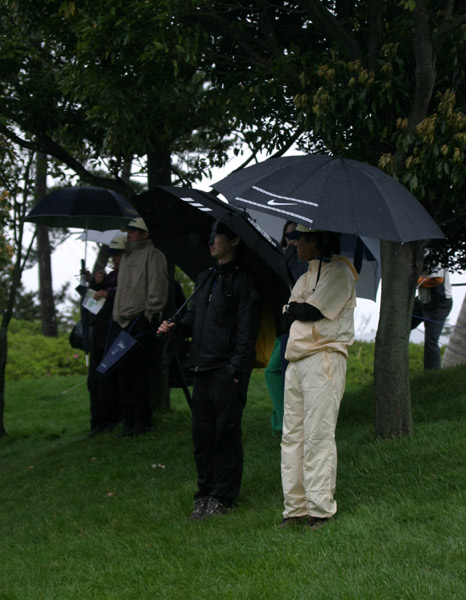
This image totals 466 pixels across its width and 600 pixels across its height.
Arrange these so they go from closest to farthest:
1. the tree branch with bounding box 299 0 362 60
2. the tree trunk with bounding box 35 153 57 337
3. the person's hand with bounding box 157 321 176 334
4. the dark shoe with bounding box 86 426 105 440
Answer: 1. the person's hand with bounding box 157 321 176 334
2. the tree branch with bounding box 299 0 362 60
3. the dark shoe with bounding box 86 426 105 440
4. the tree trunk with bounding box 35 153 57 337

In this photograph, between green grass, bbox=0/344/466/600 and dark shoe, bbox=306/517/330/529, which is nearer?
green grass, bbox=0/344/466/600

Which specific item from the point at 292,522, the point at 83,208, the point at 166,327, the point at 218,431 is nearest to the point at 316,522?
the point at 292,522

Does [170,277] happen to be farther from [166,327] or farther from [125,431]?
[166,327]

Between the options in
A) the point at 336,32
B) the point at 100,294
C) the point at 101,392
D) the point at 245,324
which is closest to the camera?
the point at 245,324

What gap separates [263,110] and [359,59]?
113 centimetres

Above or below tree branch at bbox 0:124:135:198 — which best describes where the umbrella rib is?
below

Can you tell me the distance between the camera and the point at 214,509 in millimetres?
5980

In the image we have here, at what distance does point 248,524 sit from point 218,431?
0.78 m

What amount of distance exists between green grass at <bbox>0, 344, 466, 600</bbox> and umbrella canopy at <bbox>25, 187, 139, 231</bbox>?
9.49ft

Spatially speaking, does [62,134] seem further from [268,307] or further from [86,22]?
[268,307]

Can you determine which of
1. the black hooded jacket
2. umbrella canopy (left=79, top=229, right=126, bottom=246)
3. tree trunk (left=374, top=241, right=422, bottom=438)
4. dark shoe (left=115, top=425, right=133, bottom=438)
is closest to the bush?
umbrella canopy (left=79, top=229, right=126, bottom=246)

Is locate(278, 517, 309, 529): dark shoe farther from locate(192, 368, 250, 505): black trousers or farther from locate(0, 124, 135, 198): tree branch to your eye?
locate(0, 124, 135, 198): tree branch

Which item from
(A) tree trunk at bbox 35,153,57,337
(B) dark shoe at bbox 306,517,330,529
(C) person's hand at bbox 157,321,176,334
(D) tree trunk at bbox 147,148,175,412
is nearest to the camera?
(B) dark shoe at bbox 306,517,330,529

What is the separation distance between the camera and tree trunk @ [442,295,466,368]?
11.8 m
